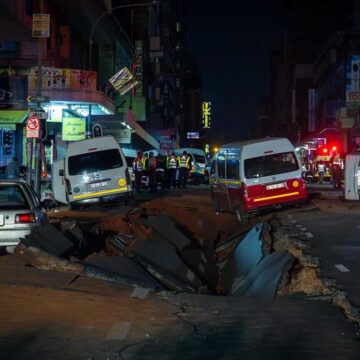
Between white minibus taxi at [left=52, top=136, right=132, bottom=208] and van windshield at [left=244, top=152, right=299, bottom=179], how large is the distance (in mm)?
5235

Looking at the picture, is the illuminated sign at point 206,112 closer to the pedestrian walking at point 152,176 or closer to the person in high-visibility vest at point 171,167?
the person in high-visibility vest at point 171,167

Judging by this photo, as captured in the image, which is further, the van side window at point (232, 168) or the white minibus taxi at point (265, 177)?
the van side window at point (232, 168)

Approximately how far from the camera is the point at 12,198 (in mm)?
14242

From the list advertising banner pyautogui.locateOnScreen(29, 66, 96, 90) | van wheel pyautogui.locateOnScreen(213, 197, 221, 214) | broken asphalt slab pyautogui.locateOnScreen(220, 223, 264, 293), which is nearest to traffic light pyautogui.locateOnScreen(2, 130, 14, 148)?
advertising banner pyautogui.locateOnScreen(29, 66, 96, 90)

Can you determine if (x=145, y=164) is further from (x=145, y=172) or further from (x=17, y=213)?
(x=17, y=213)

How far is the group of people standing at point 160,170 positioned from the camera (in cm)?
3606

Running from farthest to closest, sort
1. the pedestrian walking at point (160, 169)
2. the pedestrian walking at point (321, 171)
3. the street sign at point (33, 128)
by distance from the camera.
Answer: the pedestrian walking at point (321, 171) < the pedestrian walking at point (160, 169) < the street sign at point (33, 128)

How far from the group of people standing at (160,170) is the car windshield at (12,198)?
21.5m

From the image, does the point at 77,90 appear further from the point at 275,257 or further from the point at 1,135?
the point at 275,257

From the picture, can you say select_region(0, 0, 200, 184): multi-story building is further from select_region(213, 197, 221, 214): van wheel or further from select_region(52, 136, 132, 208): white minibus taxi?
select_region(213, 197, 221, 214): van wheel

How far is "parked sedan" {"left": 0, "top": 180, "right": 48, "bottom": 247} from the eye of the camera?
43.4ft

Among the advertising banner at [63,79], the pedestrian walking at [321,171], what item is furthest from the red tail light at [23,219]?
the pedestrian walking at [321,171]

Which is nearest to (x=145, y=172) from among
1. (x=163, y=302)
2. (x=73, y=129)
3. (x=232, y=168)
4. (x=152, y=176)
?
(x=152, y=176)

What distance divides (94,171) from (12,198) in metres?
9.63
